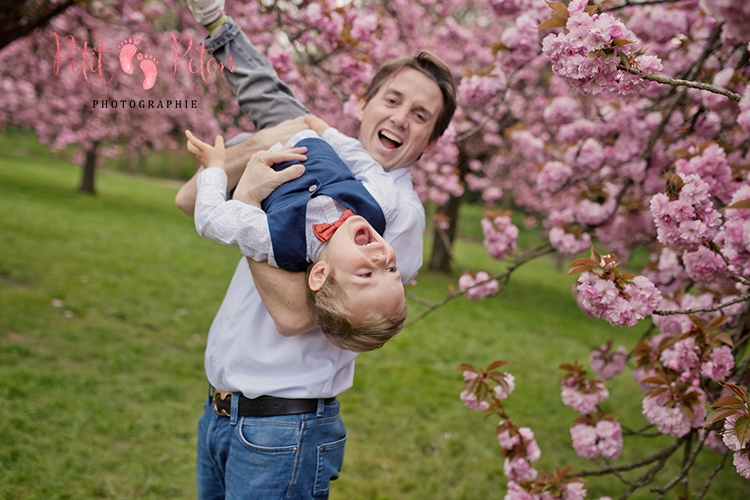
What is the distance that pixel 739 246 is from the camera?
5.86 ft

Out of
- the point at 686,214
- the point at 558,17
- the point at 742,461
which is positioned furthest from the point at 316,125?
the point at 742,461

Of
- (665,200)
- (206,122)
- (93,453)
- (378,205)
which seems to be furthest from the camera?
(206,122)

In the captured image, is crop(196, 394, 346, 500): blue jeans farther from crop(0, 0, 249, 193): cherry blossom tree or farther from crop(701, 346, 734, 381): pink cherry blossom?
crop(0, 0, 249, 193): cherry blossom tree

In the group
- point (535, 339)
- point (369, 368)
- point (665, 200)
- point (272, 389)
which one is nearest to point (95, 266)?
point (369, 368)

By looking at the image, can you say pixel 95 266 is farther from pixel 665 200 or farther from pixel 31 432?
pixel 665 200

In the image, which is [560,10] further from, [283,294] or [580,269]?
[283,294]

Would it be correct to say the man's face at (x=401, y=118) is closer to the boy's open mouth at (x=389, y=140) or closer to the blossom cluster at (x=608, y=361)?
the boy's open mouth at (x=389, y=140)

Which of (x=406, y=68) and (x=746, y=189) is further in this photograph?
(x=406, y=68)

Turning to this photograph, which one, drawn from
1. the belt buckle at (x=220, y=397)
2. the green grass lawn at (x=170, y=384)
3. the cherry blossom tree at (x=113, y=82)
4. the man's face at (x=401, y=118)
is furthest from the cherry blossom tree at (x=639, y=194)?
the cherry blossom tree at (x=113, y=82)

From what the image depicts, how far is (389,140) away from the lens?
1795 millimetres

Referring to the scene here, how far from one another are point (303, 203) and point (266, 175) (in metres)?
0.15

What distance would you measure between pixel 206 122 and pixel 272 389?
11.4 metres

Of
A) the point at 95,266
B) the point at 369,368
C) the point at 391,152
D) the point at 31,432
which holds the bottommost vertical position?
the point at 95,266

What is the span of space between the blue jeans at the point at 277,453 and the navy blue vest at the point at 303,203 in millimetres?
459
